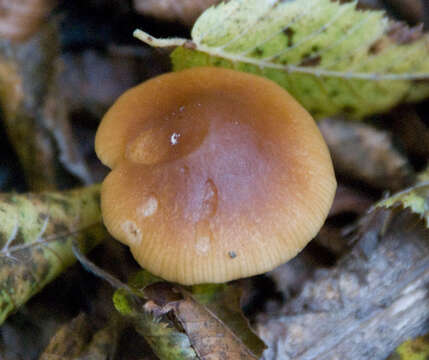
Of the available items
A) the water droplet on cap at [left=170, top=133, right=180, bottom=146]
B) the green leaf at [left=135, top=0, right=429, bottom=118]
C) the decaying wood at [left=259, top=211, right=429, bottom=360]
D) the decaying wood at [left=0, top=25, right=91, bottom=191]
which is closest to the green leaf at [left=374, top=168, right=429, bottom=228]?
the decaying wood at [left=259, top=211, right=429, bottom=360]

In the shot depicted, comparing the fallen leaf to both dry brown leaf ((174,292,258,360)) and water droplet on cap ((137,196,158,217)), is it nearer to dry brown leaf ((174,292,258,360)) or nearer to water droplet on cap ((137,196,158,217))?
dry brown leaf ((174,292,258,360))

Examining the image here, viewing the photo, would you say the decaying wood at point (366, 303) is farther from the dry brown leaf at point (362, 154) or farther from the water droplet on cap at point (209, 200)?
the water droplet on cap at point (209, 200)

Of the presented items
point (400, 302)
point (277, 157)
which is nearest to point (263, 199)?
point (277, 157)

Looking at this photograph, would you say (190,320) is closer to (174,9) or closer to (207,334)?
(207,334)

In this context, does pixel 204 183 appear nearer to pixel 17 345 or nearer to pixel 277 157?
pixel 277 157

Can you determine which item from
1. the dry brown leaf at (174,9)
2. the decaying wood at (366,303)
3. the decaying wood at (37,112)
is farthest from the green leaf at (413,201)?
the decaying wood at (37,112)

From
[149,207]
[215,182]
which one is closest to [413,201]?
[215,182]
